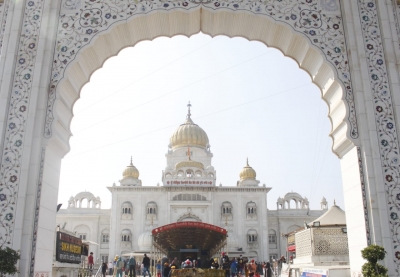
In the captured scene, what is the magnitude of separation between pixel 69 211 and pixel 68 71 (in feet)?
101

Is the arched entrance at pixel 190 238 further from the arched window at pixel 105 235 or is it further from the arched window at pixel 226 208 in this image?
the arched window at pixel 105 235

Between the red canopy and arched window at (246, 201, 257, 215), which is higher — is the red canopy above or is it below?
below

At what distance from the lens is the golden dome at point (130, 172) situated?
35.8 meters

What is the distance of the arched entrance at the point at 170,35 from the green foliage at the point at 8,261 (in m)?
0.26

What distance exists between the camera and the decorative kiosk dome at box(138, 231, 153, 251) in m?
30.1

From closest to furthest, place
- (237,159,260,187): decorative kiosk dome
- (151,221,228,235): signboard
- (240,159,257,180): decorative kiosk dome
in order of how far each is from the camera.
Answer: (151,221,228,235): signboard
(237,159,260,187): decorative kiosk dome
(240,159,257,180): decorative kiosk dome

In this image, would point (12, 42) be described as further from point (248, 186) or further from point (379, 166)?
point (248, 186)

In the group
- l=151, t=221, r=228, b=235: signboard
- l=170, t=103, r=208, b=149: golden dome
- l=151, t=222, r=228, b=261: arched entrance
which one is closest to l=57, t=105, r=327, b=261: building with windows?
l=170, t=103, r=208, b=149: golden dome

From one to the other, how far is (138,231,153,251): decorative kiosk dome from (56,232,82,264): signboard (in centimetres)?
1995

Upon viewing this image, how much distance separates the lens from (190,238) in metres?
19.0

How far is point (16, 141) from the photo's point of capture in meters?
5.84

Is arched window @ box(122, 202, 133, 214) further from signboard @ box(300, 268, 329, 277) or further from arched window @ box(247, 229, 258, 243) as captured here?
signboard @ box(300, 268, 329, 277)

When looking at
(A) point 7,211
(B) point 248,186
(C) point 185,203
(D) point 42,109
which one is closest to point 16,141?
(D) point 42,109

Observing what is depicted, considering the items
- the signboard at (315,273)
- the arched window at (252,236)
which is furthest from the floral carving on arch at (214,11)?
the arched window at (252,236)
